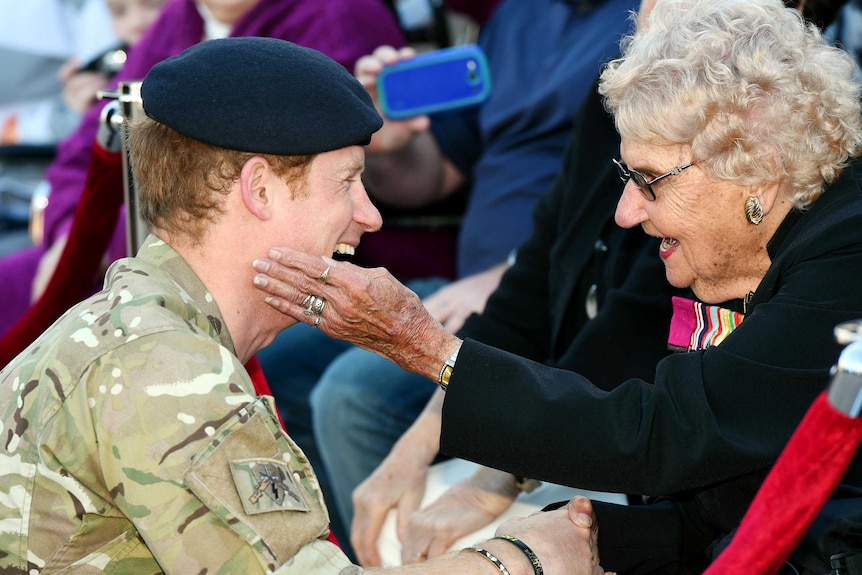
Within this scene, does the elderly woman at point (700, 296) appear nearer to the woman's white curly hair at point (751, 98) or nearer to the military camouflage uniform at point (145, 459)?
the woman's white curly hair at point (751, 98)

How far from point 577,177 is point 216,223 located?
47.5 inches

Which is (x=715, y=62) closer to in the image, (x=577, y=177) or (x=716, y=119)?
(x=716, y=119)

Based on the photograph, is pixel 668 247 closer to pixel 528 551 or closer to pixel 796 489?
pixel 528 551

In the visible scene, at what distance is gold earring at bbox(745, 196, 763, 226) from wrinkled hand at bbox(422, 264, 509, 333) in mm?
1239

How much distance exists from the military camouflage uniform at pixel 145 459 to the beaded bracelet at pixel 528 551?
0.42m

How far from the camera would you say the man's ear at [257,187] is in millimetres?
2039

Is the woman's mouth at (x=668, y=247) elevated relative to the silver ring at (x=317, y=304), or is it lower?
lower

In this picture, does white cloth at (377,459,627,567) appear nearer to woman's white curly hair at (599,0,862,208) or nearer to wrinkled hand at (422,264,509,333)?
wrinkled hand at (422,264,509,333)

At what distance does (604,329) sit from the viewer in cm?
268

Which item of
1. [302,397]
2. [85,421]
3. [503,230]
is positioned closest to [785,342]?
[85,421]

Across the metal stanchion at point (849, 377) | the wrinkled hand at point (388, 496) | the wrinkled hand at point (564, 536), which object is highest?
the metal stanchion at point (849, 377)

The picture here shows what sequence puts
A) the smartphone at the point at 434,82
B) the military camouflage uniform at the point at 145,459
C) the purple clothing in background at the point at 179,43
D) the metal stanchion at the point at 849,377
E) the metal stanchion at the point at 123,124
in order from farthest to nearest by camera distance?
the purple clothing in background at the point at 179,43, the smartphone at the point at 434,82, the metal stanchion at the point at 123,124, the military camouflage uniform at the point at 145,459, the metal stanchion at the point at 849,377

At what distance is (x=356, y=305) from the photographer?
2.11 metres

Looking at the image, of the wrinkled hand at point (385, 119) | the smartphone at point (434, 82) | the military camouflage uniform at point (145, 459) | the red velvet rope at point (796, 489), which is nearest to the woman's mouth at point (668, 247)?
the red velvet rope at point (796, 489)
